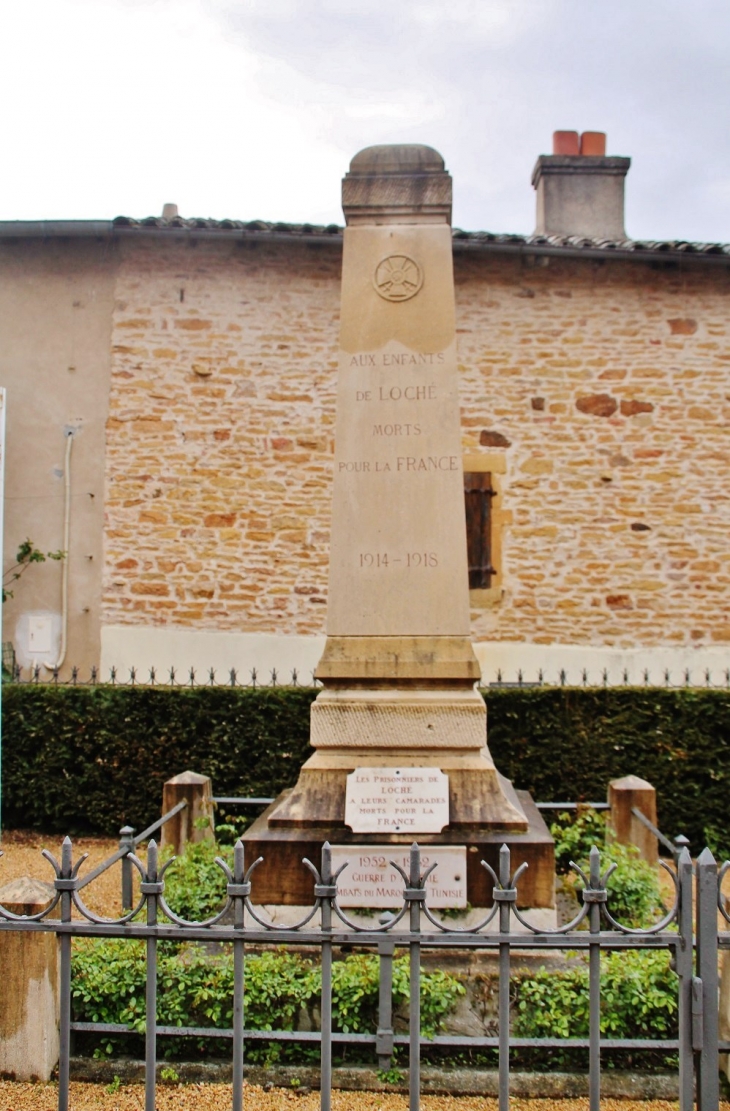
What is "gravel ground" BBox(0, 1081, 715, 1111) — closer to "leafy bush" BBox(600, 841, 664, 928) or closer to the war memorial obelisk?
the war memorial obelisk

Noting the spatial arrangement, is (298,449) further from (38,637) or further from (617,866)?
(617,866)

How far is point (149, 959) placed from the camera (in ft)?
8.02

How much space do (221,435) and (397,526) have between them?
233 inches

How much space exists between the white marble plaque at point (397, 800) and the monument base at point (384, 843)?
4 centimetres

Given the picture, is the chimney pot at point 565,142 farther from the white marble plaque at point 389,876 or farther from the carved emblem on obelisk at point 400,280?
the white marble plaque at point 389,876

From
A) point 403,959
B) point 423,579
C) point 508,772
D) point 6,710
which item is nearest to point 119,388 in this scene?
point 6,710

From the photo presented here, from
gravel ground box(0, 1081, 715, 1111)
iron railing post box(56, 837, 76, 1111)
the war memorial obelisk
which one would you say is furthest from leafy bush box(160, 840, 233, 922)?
iron railing post box(56, 837, 76, 1111)

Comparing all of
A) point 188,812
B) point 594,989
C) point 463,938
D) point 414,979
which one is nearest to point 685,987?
point 594,989

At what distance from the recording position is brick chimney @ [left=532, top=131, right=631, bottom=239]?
11.8 meters

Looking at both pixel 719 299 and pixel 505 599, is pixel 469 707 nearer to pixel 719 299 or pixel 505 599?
pixel 505 599

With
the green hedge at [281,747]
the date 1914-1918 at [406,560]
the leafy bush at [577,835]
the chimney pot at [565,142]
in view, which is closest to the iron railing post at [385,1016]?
the date 1914-1918 at [406,560]

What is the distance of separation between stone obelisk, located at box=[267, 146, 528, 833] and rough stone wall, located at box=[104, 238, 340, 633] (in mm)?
5428

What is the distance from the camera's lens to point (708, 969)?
2379 mm

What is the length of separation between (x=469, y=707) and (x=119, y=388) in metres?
6.89
